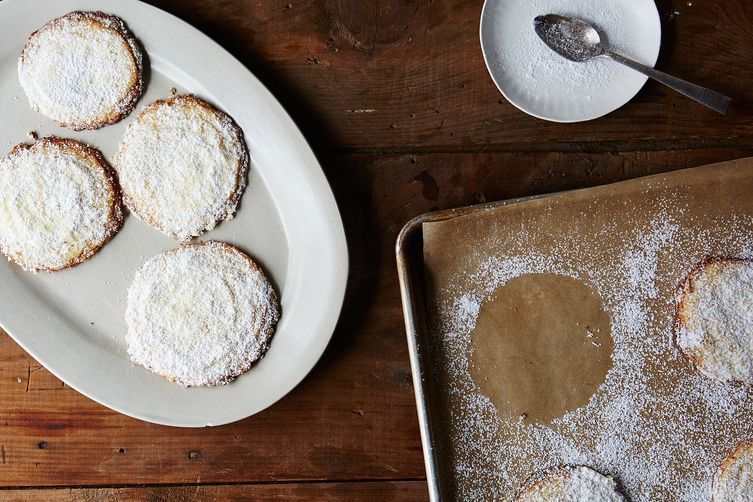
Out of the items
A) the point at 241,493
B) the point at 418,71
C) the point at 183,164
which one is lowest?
the point at 241,493

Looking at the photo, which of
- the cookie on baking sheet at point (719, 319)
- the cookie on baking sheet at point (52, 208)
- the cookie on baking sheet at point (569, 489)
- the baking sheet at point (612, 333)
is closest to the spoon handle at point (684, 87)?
the baking sheet at point (612, 333)

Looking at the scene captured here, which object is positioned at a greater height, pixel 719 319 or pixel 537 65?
pixel 537 65

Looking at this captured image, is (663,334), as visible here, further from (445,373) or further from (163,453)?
(163,453)

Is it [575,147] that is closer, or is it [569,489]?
[569,489]

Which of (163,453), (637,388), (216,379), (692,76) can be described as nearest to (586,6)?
(692,76)

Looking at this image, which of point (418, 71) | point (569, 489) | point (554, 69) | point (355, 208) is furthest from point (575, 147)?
point (569, 489)

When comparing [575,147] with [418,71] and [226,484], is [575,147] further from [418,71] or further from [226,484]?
[226,484]

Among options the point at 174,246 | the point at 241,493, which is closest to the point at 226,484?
the point at 241,493
